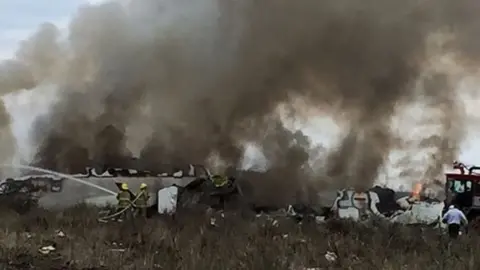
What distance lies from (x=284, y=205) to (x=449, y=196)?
7.50m

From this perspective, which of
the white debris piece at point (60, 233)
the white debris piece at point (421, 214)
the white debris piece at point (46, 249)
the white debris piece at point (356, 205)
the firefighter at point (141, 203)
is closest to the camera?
the white debris piece at point (46, 249)

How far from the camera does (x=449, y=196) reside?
945 inches

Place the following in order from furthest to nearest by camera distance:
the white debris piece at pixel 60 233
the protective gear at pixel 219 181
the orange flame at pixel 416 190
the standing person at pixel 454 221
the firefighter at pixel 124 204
A: the orange flame at pixel 416 190, the protective gear at pixel 219 181, the firefighter at pixel 124 204, the standing person at pixel 454 221, the white debris piece at pixel 60 233

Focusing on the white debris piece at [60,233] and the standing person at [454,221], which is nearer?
the white debris piece at [60,233]

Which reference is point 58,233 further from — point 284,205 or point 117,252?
point 284,205

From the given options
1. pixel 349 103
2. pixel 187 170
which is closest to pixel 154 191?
pixel 187 170

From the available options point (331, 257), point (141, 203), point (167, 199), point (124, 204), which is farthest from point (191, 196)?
point (331, 257)

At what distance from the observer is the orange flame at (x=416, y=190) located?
29.6 m

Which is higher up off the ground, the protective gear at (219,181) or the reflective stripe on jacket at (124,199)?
the protective gear at (219,181)

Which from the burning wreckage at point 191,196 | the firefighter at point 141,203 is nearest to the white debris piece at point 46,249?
the firefighter at point 141,203

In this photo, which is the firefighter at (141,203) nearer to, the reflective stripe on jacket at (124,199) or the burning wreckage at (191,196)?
the reflective stripe on jacket at (124,199)

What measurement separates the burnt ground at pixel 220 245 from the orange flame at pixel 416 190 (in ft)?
24.4

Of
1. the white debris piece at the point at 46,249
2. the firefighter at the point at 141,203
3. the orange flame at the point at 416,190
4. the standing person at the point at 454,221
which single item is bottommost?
the white debris piece at the point at 46,249

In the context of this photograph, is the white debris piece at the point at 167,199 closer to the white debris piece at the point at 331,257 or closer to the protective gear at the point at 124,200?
the protective gear at the point at 124,200
